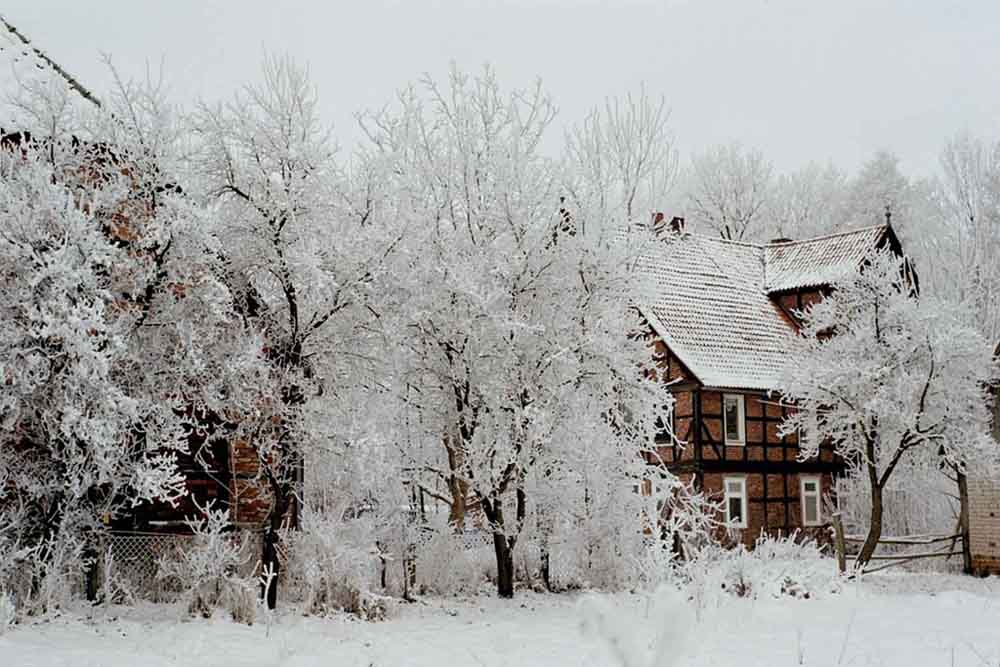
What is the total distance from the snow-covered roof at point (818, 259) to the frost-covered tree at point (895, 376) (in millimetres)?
6490

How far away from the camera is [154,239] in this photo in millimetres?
13992

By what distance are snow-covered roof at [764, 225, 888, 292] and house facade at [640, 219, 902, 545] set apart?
0.14 ft

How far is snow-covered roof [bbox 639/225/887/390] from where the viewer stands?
27797mm

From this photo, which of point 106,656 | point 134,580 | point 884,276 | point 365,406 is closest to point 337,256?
point 365,406

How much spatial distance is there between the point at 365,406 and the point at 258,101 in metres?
4.62

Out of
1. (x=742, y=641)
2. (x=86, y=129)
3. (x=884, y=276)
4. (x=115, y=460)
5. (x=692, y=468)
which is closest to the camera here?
(x=742, y=641)

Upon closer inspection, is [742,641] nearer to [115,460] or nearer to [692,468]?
[115,460]

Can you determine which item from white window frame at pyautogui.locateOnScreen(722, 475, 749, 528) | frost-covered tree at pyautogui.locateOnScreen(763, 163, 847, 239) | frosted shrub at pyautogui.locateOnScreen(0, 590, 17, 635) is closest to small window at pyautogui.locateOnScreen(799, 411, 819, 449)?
white window frame at pyautogui.locateOnScreen(722, 475, 749, 528)

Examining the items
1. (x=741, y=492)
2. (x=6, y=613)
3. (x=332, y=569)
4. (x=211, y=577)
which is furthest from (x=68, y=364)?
(x=741, y=492)

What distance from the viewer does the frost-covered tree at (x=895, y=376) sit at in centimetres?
2289

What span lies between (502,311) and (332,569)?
4986 mm

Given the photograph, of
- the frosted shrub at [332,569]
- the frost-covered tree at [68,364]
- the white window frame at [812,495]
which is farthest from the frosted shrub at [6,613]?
the white window frame at [812,495]

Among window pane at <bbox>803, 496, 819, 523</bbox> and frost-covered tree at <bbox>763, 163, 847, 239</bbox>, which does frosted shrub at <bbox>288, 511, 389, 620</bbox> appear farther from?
frost-covered tree at <bbox>763, 163, 847, 239</bbox>

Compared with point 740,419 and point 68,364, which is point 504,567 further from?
point 740,419
